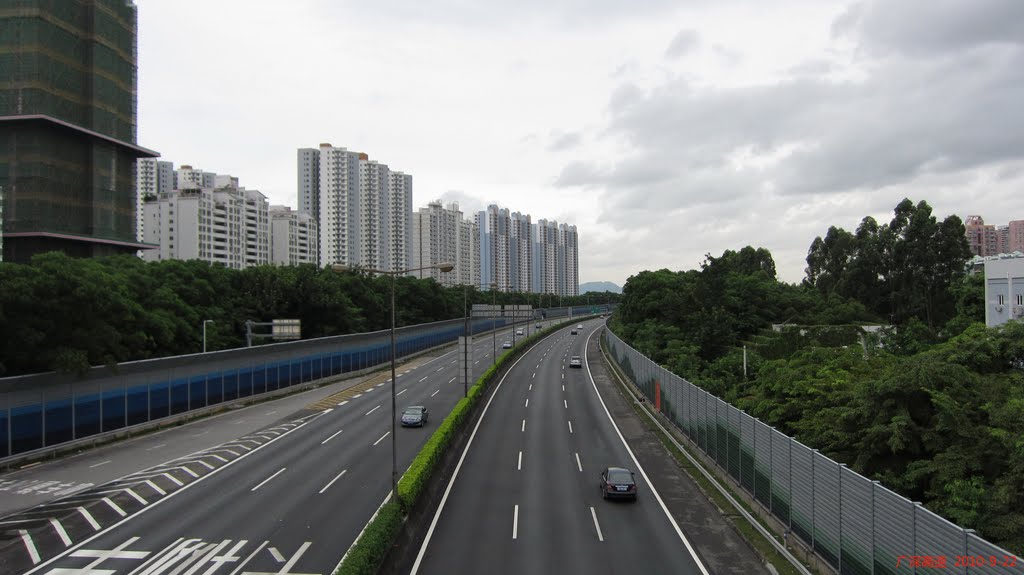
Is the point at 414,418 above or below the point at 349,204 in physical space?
below

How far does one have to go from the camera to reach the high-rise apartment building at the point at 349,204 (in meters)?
189

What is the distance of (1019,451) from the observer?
1566cm

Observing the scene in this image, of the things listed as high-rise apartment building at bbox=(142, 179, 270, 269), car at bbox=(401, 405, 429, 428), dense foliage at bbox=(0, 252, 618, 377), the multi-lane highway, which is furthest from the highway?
high-rise apartment building at bbox=(142, 179, 270, 269)

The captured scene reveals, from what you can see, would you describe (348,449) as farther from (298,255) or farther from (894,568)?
(298,255)

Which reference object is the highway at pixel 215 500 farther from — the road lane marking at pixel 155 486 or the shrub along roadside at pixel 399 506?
the shrub along roadside at pixel 399 506

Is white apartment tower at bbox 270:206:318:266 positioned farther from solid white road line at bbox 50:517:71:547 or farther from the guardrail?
the guardrail

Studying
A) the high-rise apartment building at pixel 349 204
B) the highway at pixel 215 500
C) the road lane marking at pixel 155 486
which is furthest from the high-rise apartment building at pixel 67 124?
the high-rise apartment building at pixel 349 204

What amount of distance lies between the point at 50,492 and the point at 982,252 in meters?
243

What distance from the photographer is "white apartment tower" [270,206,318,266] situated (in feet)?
539

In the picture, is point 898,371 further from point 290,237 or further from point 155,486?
point 290,237

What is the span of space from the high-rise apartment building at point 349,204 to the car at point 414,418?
489ft

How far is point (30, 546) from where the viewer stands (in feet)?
70.4

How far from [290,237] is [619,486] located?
515 ft

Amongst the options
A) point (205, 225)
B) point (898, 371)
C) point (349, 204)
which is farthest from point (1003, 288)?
point (349, 204)
